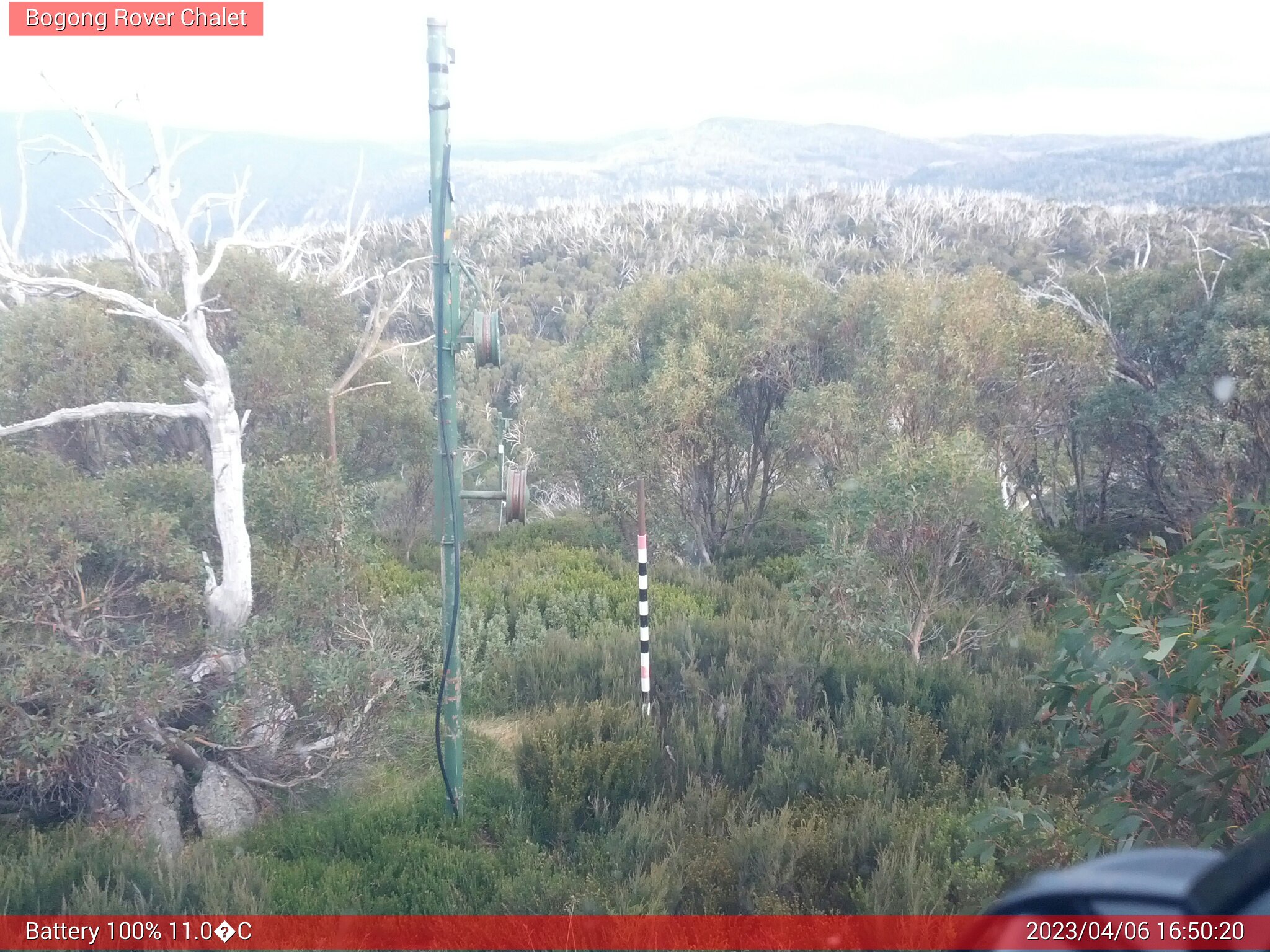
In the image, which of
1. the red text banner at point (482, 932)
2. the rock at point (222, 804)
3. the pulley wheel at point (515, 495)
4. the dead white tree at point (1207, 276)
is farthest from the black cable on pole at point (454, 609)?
the dead white tree at point (1207, 276)

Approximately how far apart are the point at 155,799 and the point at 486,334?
3.69 metres

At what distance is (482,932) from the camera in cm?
417

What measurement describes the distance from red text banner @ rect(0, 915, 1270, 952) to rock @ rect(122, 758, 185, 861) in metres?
1.36

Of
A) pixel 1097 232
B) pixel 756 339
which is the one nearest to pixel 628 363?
pixel 756 339

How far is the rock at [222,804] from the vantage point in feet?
19.2

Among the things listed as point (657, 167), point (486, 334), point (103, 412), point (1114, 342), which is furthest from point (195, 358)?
point (657, 167)

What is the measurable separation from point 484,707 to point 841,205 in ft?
161

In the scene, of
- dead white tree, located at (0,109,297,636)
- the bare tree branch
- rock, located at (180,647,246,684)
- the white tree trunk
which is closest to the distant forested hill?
dead white tree, located at (0,109,297,636)

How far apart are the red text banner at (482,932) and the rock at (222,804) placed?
1.64 metres

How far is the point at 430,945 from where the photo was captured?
4.09 m

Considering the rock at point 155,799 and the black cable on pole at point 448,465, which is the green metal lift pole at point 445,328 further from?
the rock at point 155,799

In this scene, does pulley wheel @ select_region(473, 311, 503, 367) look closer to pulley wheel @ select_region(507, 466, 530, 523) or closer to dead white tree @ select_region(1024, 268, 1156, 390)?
pulley wheel @ select_region(507, 466, 530, 523)

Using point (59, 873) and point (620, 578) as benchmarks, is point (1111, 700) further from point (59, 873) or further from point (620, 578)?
point (620, 578)

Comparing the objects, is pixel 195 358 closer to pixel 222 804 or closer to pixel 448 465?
pixel 222 804
